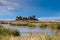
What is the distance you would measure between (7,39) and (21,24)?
84.2 feet

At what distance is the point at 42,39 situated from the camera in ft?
41.3

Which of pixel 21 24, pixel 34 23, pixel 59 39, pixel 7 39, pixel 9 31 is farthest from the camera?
pixel 21 24

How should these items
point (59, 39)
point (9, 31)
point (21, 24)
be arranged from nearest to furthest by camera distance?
point (59, 39), point (9, 31), point (21, 24)

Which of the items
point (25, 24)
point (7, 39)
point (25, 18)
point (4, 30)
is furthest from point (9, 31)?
point (25, 24)

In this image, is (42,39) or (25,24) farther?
(25,24)

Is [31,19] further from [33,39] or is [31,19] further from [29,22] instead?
[33,39]

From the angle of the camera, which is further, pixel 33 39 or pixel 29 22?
pixel 29 22

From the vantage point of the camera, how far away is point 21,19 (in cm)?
3541

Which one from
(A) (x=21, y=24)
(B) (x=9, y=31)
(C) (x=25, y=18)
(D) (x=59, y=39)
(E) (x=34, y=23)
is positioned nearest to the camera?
(D) (x=59, y=39)

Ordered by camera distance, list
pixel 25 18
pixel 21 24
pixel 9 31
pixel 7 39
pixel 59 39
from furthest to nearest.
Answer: pixel 21 24 < pixel 25 18 < pixel 9 31 < pixel 7 39 < pixel 59 39

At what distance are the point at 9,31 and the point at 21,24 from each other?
18178 mm

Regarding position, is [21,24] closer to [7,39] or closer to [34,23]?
[34,23]

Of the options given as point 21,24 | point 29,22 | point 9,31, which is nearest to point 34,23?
point 29,22

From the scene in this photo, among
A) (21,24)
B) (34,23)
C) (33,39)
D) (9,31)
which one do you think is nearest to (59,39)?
(33,39)
